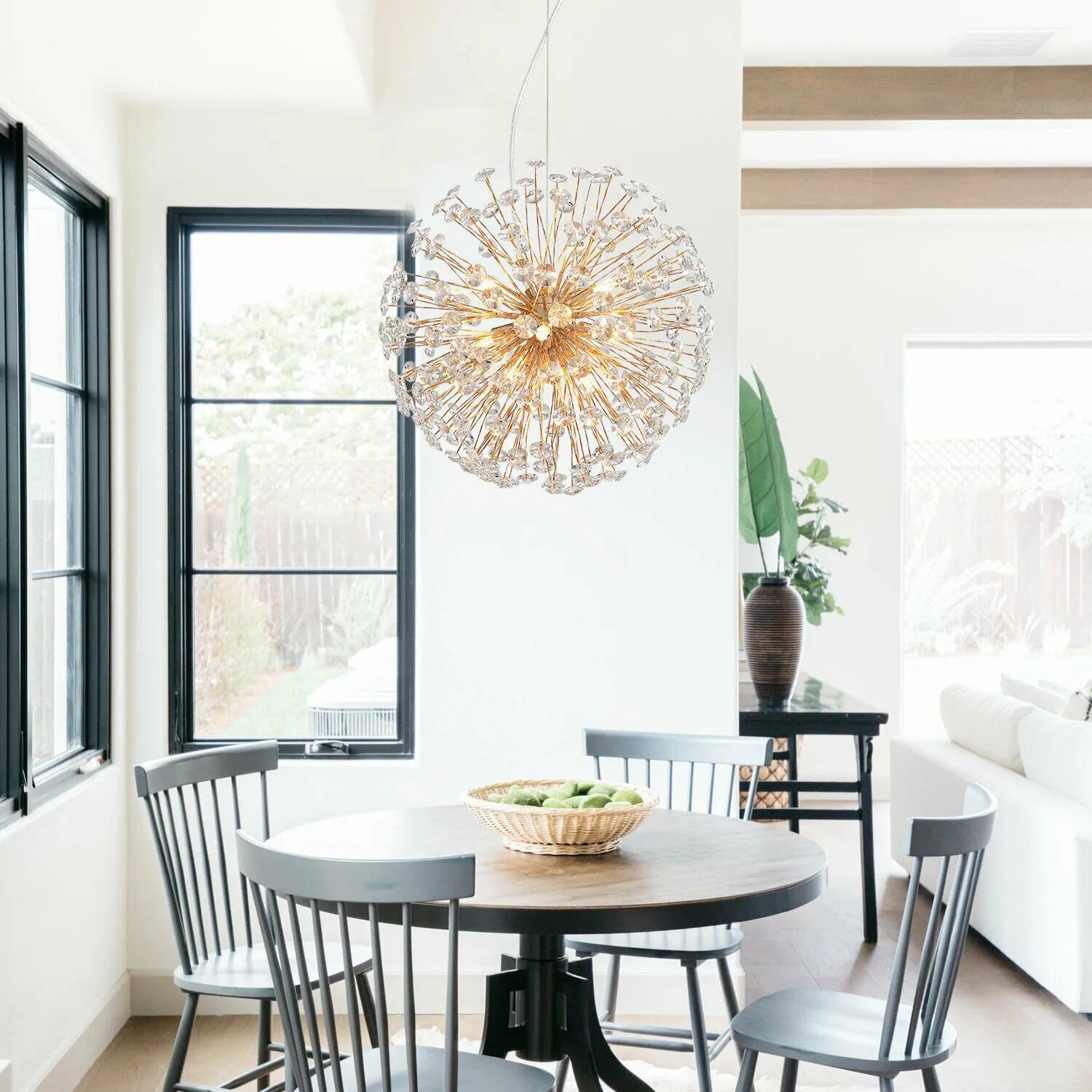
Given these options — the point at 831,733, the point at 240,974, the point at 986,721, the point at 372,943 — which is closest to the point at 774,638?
the point at 831,733

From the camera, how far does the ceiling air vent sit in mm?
4465

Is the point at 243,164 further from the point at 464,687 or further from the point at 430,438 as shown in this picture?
the point at 464,687

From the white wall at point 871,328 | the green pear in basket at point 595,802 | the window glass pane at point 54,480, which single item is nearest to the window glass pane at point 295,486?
the window glass pane at point 54,480

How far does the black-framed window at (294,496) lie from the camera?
368 cm

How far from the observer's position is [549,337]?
103 inches

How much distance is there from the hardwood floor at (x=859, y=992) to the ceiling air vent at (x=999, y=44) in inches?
129

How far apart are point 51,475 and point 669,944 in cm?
195

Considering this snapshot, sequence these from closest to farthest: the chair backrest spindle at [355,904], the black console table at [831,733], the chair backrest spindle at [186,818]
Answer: the chair backrest spindle at [355,904] < the chair backrest spindle at [186,818] < the black console table at [831,733]

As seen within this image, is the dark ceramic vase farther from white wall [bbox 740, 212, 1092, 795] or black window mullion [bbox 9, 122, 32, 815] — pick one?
white wall [bbox 740, 212, 1092, 795]

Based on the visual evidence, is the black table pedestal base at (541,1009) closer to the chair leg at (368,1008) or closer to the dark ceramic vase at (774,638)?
the chair leg at (368,1008)

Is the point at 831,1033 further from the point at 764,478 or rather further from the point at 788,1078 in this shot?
the point at 764,478

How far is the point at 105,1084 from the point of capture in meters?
3.12

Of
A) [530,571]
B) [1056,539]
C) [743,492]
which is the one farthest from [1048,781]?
[1056,539]

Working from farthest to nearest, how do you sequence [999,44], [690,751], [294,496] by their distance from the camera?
[999,44]
[294,496]
[690,751]
